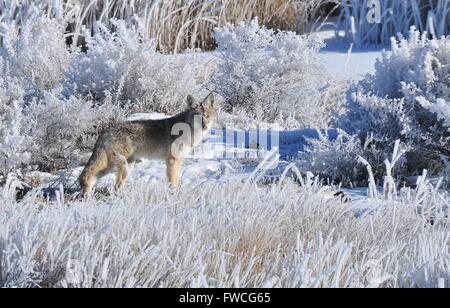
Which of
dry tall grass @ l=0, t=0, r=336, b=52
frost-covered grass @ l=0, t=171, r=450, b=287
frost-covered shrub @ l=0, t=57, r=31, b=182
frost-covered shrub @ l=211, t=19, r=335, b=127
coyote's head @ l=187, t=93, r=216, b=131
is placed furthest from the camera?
dry tall grass @ l=0, t=0, r=336, b=52

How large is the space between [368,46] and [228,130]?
11.7ft

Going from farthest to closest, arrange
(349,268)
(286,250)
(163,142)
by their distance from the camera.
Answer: (163,142)
(286,250)
(349,268)

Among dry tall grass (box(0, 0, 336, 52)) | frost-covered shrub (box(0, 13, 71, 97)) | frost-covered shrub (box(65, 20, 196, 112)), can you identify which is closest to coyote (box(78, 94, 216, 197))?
frost-covered shrub (box(65, 20, 196, 112))

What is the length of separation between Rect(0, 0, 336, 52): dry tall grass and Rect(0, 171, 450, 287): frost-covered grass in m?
5.26

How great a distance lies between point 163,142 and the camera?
5.45 metres

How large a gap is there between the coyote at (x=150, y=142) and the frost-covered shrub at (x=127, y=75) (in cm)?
152

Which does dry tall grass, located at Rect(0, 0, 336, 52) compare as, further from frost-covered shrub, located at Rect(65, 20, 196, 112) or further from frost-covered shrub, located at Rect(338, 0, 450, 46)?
frost-covered shrub, located at Rect(65, 20, 196, 112)

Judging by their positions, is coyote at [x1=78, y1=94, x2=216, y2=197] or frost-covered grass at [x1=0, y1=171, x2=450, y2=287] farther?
coyote at [x1=78, y1=94, x2=216, y2=197]

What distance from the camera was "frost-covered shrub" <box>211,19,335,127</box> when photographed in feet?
24.5

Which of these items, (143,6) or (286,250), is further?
(143,6)

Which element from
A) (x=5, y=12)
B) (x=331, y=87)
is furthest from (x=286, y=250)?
(x=5, y=12)

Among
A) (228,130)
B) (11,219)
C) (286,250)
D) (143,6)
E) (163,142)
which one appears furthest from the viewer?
(143,6)

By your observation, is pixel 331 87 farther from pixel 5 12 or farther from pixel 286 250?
pixel 286 250

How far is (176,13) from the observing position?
9953mm
